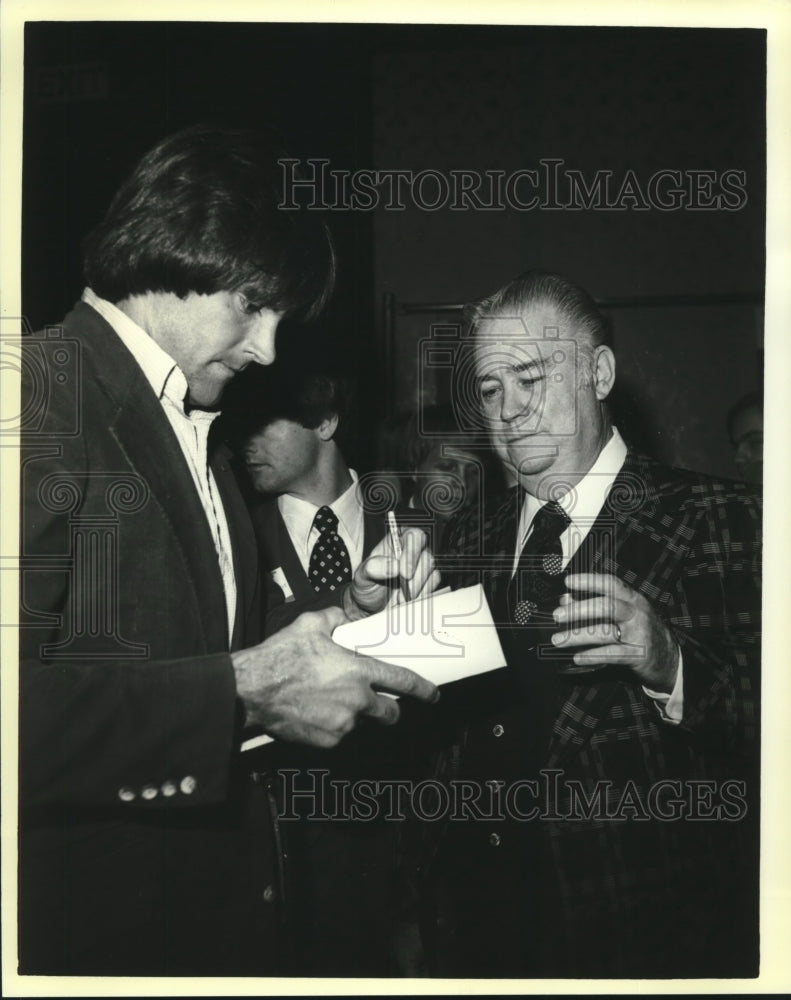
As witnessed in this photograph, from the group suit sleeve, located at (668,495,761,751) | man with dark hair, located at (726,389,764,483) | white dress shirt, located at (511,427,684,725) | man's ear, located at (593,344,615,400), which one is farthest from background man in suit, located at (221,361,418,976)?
man with dark hair, located at (726,389,764,483)

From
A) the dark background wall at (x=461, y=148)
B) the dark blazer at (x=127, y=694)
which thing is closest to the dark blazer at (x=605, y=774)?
the dark background wall at (x=461, y=148)

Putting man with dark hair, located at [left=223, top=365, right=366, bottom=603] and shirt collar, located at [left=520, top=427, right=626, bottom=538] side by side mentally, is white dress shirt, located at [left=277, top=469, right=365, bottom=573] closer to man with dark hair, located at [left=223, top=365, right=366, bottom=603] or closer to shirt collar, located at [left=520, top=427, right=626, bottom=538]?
man with dark hair, located at [left=223, top=365, right=366, bottom=603]

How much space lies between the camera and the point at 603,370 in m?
2.12

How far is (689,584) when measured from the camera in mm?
2109

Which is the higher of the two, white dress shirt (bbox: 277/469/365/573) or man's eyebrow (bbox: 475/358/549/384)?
man's eyebrow (bbox: 475/358/549/384)

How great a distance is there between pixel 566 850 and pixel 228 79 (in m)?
1.73

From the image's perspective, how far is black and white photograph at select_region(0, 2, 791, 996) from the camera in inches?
79.7

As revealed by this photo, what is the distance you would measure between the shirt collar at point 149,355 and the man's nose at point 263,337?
0.50 feet

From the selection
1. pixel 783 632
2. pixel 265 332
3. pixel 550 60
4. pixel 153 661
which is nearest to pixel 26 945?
pixel 153 661

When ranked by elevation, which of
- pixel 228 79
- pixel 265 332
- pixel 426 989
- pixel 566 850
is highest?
pixel 228 79

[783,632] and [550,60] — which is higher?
[550,60]

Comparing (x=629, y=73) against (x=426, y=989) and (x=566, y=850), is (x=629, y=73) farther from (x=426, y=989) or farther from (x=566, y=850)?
A: (x=426, y=989)

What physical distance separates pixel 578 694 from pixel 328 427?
738 mm

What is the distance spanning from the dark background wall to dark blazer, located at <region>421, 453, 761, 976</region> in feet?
0.69
